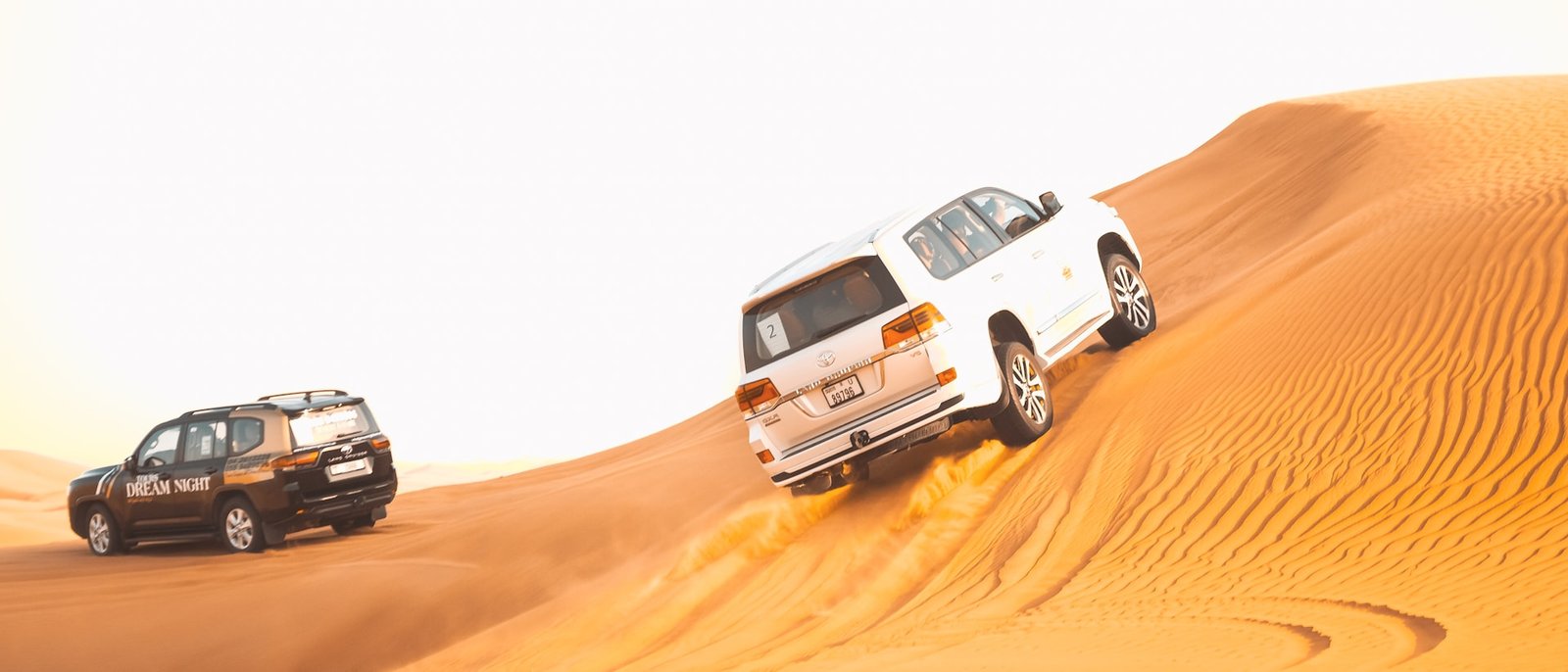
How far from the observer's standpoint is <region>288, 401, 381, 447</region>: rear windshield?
48.3 feet

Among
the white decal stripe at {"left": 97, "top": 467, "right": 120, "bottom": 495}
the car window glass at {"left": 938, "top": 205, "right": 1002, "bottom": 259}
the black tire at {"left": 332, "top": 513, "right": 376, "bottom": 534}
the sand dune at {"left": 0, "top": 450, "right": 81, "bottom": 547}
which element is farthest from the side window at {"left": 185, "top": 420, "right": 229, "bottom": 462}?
the car window glass at {"left": 938, "top": 205, "right": 1002, "bottom": 259}

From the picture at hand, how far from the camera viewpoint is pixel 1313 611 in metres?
5.97

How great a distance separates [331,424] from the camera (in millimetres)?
14984

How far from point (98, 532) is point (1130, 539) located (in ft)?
42.1

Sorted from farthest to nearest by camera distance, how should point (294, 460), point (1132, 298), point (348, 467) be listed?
1. point (348, 467)
2. point (294, 460)
3. point (1132, 298)

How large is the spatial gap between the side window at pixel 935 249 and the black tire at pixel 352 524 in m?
9.18

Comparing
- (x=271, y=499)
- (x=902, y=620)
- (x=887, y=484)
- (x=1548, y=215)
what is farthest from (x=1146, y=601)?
(x=271, y=499)

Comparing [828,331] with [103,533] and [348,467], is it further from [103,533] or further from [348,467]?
[103,533]

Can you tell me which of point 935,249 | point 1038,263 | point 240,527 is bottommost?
point 240,527

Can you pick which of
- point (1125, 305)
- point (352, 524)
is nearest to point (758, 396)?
point (1125, 305)

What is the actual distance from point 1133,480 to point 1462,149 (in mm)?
10943

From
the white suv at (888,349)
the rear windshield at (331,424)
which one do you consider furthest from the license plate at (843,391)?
the rear windshield at (331,424)

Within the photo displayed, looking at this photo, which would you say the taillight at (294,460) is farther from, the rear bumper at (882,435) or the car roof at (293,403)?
the rear bumper at (882,435)

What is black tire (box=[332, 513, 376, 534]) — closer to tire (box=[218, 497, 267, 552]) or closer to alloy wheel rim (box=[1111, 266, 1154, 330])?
tire (box=[218, 497, 267, 552])
